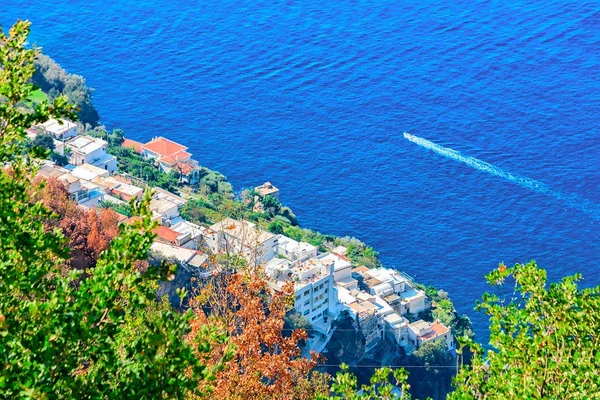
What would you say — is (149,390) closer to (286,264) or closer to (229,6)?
(286,264)

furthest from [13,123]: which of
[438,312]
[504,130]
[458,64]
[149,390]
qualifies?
[458,64]

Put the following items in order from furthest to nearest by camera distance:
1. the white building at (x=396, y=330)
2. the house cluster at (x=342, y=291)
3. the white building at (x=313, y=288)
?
1. the white building at (x=396, y=330)
2. the house cluster at (x=342, y=291)
3. the white building at (x=313, y=288)

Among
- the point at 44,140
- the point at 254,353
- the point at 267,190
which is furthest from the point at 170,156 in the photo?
the point at 254,353

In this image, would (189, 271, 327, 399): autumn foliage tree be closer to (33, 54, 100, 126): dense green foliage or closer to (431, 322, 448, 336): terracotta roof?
(431, 322, 448, 336): terracotta roof

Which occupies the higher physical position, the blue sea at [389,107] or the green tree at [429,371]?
the blue sea at [389,107]

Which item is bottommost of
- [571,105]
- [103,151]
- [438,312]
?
[438,312]

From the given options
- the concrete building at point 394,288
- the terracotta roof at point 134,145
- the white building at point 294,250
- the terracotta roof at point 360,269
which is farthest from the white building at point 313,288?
the terracotta roof at point 134,145

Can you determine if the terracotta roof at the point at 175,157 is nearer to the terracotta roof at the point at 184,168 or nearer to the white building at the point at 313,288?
the terracotta roof at the point at 184,168
